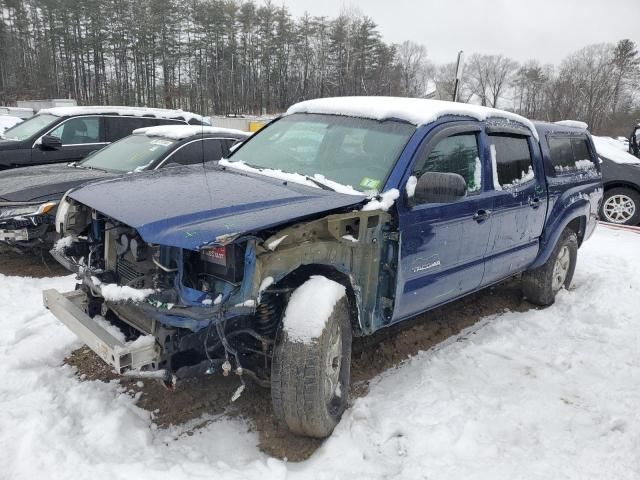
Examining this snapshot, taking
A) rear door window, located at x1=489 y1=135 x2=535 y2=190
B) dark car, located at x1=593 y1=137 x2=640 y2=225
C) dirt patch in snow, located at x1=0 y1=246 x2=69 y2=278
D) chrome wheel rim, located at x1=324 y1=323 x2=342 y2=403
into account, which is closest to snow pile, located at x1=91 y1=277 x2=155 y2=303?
chrome wheel rim, located at x1=324 y1=323 x2=342 y2=403

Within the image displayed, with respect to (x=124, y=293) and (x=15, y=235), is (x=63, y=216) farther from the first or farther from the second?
(x=15, y=235)

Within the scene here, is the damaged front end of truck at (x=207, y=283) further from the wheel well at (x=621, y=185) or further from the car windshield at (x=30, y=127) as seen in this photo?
the wheel well at (x=621, y=185)

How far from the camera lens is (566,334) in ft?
15.5

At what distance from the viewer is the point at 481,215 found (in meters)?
3.92

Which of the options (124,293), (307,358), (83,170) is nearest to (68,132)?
(83,170)

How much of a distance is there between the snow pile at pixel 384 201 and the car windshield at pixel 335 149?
0.31 ft

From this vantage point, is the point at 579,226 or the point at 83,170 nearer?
the point at 579,226

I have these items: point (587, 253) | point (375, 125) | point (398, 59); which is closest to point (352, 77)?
point (398, 59)

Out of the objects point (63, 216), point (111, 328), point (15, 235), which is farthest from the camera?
point (15, 235)

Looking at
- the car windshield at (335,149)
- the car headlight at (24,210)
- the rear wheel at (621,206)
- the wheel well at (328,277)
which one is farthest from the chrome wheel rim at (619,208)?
the car headlight at (24,210)

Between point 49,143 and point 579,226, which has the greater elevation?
point 49,143

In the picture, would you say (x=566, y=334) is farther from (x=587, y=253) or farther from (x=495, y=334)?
(x=587, y=253)

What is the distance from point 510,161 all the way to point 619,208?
811cm

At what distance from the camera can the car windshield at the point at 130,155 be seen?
20.2ft
